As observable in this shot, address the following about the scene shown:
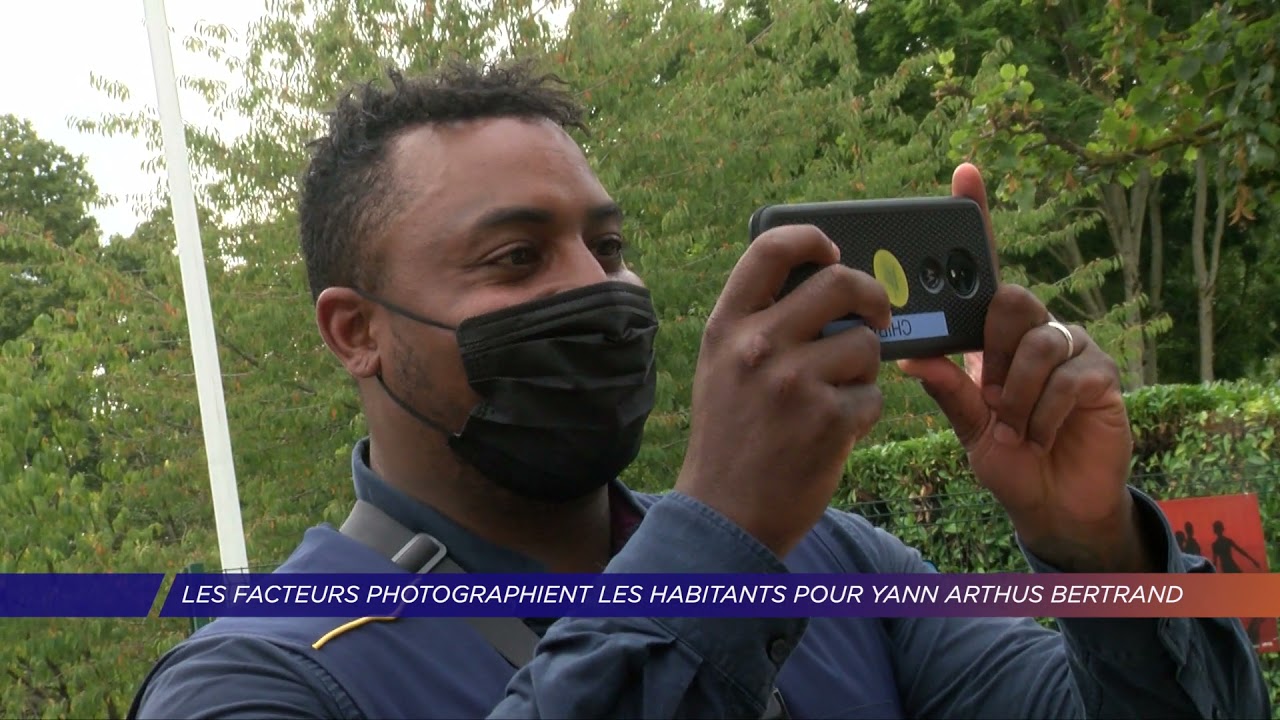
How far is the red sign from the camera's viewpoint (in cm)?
574

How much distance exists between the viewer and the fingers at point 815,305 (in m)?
1.47

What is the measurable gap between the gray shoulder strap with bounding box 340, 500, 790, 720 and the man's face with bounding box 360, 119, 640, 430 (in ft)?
0.74

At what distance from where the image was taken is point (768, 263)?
4.84 ft

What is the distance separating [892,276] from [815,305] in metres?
0.38

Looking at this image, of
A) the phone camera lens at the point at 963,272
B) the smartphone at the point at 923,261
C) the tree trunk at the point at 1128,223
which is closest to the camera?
the smartphone at the point at 923,261

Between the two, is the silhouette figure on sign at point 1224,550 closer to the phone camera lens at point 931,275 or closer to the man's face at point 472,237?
the man's face at point 472,237

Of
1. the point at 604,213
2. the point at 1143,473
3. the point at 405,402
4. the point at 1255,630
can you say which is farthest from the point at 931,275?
the point at 1143,473

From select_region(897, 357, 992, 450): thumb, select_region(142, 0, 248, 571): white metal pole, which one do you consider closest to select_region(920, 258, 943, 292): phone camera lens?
select_region(897, 357, 992, 450): thumb

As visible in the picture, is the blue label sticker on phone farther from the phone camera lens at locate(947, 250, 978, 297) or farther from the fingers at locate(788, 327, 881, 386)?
the fingers at locate(788, 327, 881, 386)

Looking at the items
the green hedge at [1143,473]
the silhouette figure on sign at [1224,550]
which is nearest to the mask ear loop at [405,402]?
the silhouette figure on sign at [1224,550]

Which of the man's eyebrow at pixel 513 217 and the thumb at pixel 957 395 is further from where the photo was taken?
the man's eyebrow at pixel 513 217
